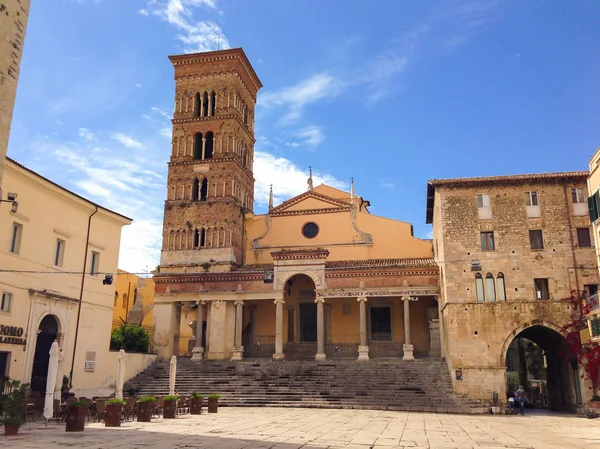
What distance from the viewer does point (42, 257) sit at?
22562 mm

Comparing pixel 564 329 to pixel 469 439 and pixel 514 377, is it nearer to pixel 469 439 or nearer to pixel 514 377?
pixel 469 439

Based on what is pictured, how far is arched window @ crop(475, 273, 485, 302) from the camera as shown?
2716 cm

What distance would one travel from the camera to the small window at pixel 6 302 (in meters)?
20.3

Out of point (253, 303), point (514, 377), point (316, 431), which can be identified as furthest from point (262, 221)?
point (514, 377)

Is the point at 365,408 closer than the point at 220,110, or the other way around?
the point at 365,408

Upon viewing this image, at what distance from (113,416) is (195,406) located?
16.8ft

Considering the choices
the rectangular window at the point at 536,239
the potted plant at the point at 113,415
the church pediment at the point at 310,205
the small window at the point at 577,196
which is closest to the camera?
the potted plant at the point at 113,415

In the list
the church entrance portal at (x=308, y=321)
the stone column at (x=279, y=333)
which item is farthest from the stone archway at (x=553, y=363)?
the stone column at (x=279, y=333)

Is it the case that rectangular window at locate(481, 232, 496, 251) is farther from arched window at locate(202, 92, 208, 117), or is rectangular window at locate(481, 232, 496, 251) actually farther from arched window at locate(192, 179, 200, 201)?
arched window at locate(202, 92, 208, 117)

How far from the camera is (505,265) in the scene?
89.5 feet

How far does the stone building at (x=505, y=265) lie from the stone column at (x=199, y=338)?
1499 centimetres

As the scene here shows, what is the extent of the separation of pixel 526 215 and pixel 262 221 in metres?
18.7

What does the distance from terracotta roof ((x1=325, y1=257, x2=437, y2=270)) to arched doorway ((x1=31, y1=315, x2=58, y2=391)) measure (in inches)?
639

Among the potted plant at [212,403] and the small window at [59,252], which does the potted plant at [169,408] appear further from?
the small window at [59,252]
